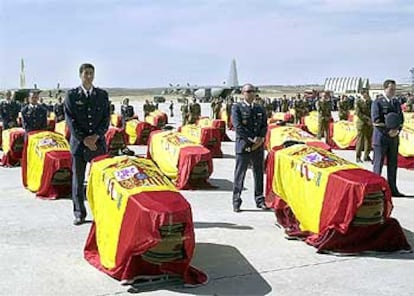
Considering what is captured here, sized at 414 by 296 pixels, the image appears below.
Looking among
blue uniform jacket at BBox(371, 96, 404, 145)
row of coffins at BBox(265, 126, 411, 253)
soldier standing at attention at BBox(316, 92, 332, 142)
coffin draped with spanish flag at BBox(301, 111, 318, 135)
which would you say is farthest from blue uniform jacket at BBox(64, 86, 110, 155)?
coffin draped with spanish flag at BBox(301, 111, 318, 135)

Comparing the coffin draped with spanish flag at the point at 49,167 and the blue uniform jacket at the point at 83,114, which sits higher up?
the blue uniform jacket at the point at 83,114

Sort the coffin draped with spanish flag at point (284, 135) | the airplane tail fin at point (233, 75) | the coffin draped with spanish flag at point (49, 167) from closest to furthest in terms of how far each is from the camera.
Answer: the coffin draped with spanish flag at point (49, 167) < the coffin draped with spanish flag at point (284, 135) < the airplane tail fin at point (233, 75)

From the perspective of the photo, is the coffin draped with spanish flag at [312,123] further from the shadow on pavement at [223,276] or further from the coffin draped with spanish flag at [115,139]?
the shadow on pavement at [223,276]

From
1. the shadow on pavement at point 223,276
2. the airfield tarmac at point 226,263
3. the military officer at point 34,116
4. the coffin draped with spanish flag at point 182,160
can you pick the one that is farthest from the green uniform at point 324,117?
the shadow on pavement at point 223,276

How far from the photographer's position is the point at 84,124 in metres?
7.45

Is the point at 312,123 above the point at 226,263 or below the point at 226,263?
below

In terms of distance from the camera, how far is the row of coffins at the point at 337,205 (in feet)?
19.7

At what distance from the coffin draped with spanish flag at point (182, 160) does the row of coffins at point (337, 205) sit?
3563 mm

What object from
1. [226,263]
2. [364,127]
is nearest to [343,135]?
[364,127]

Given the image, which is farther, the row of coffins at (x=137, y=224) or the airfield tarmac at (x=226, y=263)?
the airfield tarmac at (x=226, y=263)

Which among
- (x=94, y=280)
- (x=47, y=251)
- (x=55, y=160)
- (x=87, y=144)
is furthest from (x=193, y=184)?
(x=94, y=280)

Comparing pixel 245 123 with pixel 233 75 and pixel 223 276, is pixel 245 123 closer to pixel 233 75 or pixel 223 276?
pixel 223 276

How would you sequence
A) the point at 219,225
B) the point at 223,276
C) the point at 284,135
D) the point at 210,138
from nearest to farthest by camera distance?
the point at 223,276, the point at 219,225, the point at 284,135, the point at 210,138

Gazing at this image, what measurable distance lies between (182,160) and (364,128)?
525 centimetres
